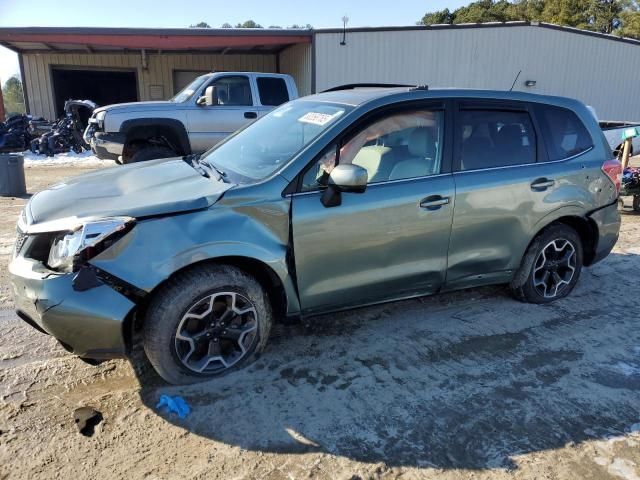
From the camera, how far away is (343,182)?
314 cm

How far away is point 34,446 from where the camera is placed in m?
2.62

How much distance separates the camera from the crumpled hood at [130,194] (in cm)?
295

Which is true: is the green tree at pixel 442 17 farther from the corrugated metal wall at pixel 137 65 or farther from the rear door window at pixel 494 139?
the rear door window at pixel 494 139

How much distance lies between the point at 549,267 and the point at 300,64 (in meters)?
14.8

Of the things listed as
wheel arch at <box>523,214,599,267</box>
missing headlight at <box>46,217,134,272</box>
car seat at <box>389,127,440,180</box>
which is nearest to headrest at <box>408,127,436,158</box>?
car seat at <box>389,127,440,180</box>

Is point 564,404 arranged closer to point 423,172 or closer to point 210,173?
point 423,172

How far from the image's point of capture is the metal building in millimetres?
16016

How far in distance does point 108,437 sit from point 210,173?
5.95 feet

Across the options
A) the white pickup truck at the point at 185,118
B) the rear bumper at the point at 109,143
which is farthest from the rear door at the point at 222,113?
the rear bumper at the point at 109,143

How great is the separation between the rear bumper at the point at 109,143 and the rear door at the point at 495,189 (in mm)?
6575

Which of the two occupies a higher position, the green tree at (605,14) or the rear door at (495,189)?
the green tree at (605,14)

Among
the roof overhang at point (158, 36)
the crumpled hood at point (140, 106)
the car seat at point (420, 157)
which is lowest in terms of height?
the car seat at point (420, 157)

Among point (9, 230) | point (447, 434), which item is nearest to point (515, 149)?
point (447, 434)

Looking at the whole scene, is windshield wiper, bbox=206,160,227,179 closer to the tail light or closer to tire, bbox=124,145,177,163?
the tail light
